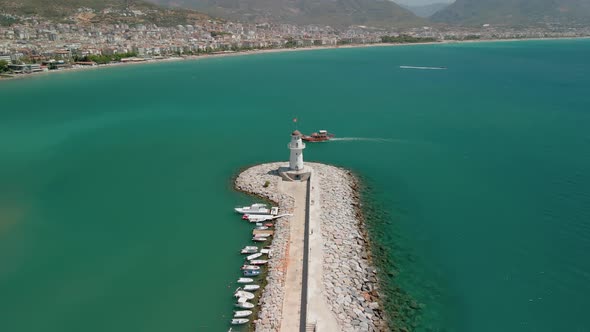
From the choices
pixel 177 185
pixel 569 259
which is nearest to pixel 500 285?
pixel 569 259

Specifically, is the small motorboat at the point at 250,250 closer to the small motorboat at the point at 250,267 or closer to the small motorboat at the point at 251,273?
the small motorboat at the point at 250,267

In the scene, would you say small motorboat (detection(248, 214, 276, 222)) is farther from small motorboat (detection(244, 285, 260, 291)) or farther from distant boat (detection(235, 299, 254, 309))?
distant boat (detection(235, 299, 254, 309))

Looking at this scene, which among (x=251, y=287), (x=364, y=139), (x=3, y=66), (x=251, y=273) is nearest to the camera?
(x=251, y=287)

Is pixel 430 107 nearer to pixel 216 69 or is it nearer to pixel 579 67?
pixel 216 69

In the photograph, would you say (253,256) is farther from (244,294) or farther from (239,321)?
(239,321)

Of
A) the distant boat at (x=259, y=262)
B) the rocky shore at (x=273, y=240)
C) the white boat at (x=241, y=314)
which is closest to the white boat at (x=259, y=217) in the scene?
the rocky shore at (x=273, y=240)

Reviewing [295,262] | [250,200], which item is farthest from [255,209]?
[295,262]

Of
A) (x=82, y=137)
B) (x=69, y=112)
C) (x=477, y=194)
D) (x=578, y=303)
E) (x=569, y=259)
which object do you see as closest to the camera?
(x=578, y=303)

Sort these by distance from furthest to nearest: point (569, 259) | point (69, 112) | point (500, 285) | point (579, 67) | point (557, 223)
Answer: point (579, 67), point (69, 112), point (557, 223), point (569, 259), point (500, 285)
